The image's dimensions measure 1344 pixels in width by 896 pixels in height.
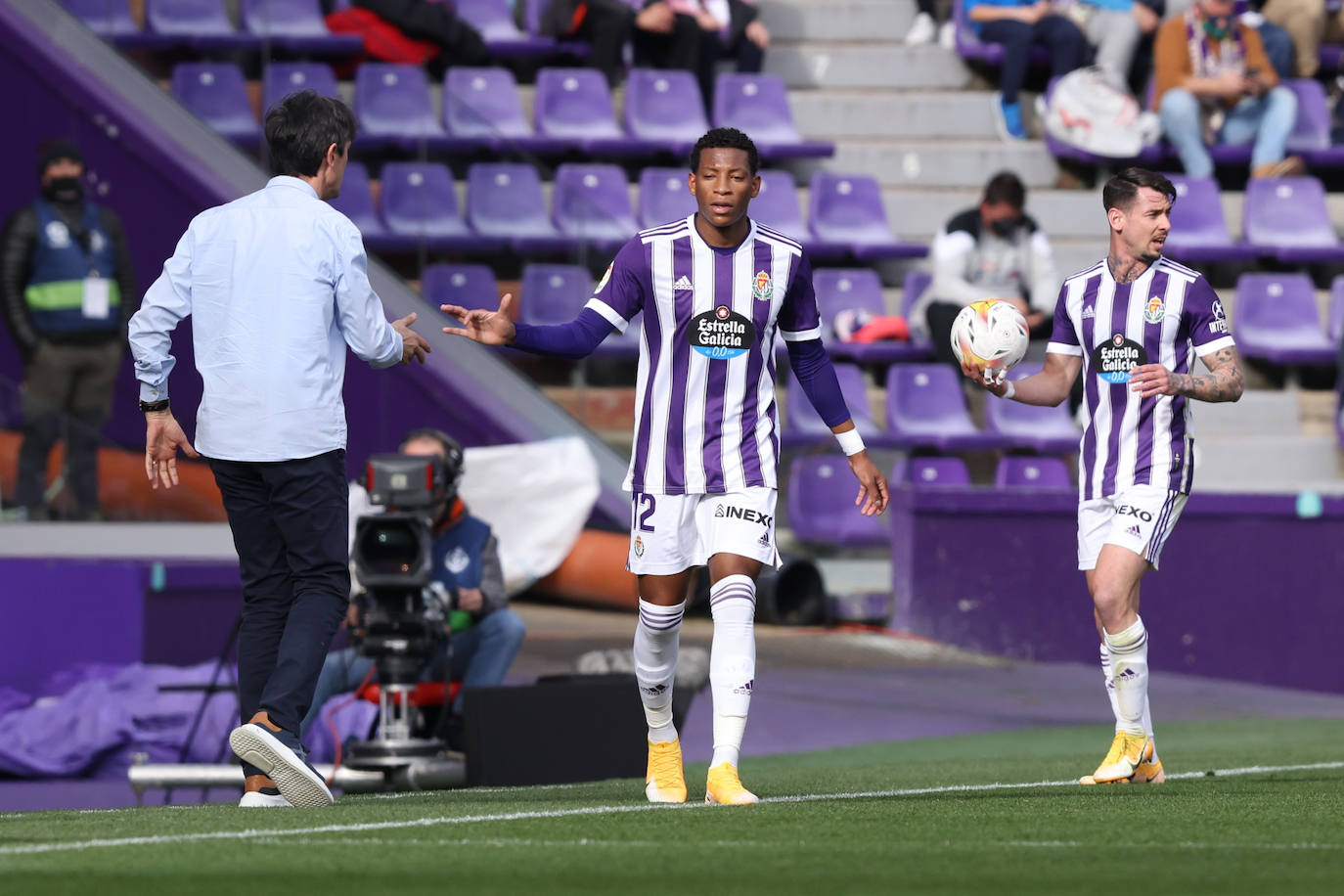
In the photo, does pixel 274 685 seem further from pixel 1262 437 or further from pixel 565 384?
pixel 1262 437

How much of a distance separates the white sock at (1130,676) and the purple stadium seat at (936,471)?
276 inches

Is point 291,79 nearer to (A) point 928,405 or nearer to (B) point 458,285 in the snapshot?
(B) point 458,285

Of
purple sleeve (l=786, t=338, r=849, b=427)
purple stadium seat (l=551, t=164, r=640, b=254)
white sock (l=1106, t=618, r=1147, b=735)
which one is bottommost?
white sock (l=1106, t=618, r=1147, b=735)

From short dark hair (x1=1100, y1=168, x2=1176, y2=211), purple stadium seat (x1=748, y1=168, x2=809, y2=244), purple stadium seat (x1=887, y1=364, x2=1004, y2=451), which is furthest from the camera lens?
purple stadium seat (x1=748, y1=168, x2=809, y2=244)

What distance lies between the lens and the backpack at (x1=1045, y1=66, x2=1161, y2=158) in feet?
54.5

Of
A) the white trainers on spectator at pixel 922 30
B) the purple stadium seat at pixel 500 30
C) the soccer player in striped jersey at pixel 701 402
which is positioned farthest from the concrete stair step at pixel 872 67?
the soccer player in striped jersey at pixel 701 402

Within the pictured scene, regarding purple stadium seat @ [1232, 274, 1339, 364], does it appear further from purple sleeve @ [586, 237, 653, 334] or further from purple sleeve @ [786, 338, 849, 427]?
purple sleeve @ [586, 237, 653, 334]

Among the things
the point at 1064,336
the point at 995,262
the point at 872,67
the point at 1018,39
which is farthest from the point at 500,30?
the point at 1064,336

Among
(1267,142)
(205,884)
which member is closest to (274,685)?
(205,884)

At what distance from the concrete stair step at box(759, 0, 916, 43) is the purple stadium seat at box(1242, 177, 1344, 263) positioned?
11.5 ft

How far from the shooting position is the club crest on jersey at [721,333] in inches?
234

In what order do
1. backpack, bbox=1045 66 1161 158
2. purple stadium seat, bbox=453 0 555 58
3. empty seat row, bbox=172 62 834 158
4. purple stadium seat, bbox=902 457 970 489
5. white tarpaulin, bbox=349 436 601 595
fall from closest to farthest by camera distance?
white tarpaulin, bbox=349 436 601 595
empty seat row, bbox=172 62 834 158
purple stadium seat, bbox=902 457 970 489
purple stadium seat, bbox=453 0 555 58
backpack, bbox=1045 66 1161 158

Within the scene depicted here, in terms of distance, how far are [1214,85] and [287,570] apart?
481 inches

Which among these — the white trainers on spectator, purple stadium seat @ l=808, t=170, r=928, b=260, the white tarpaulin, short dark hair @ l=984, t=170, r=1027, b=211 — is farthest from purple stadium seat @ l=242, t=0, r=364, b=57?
the white trainers on spectator
